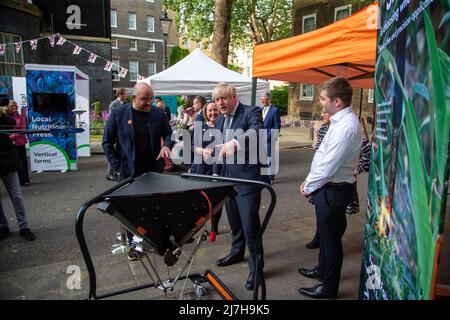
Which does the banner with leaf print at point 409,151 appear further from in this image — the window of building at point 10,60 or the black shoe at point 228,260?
the window of building at point 10,60

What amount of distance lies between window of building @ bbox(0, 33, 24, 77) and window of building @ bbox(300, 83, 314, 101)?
1719 cm

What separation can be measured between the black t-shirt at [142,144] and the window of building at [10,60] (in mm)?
14291

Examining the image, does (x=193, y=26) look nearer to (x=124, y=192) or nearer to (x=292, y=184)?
(x=292, y=184)

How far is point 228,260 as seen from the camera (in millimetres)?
3656

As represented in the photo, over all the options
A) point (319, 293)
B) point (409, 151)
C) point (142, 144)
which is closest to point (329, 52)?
point (142, 144)

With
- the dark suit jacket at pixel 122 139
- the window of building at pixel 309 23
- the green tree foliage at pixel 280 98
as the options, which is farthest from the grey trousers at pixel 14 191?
the green tree foliage at pixel 280 98

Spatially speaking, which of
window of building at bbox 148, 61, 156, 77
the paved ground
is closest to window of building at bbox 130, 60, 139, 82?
window of building at bbox 148, 61, 156, 77

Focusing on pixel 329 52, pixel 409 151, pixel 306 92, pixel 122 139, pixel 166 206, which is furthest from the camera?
pixel 306 92

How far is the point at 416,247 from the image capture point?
1.37 m

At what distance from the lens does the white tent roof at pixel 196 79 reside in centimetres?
820

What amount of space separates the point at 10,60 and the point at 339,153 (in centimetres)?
1701

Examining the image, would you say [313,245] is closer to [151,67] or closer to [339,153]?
[339,153]

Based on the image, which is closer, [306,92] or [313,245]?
[313,245]

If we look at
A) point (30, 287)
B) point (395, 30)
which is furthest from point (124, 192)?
point (30, 287)
